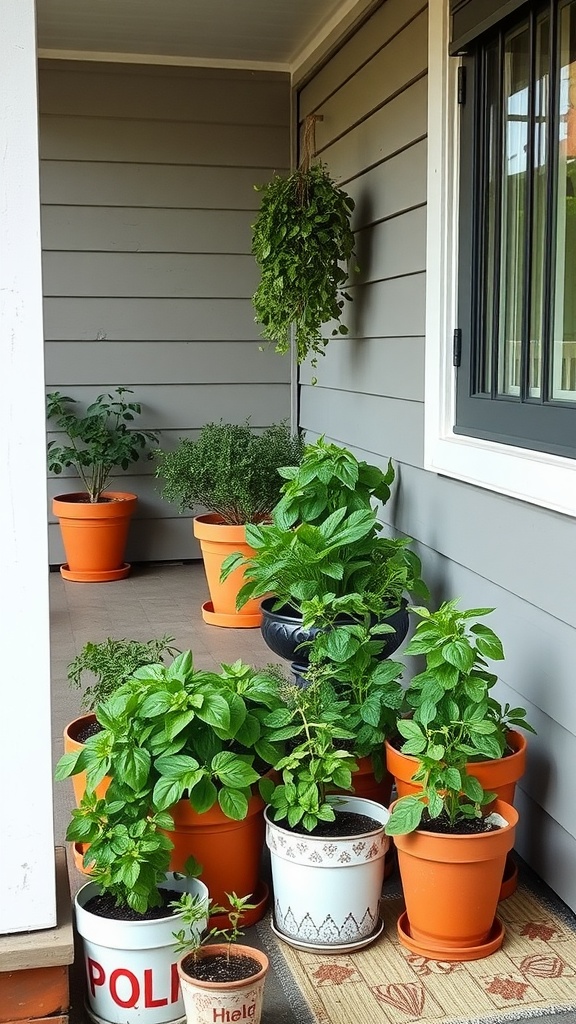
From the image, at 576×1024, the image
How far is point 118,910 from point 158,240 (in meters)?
4.00

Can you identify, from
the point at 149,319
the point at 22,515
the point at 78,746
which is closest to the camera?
the point at 22,515

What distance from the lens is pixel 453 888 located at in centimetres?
204

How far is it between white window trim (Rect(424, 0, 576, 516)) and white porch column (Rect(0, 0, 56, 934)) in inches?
51.7

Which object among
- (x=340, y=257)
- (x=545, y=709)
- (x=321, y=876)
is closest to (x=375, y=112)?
(x=340, y=257)

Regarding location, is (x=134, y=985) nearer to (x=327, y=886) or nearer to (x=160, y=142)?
(x=327, y=886)

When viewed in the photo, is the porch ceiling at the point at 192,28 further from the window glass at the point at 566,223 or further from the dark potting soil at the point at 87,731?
the dark potting soil at the point at 87,731

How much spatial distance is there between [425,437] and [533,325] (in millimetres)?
656

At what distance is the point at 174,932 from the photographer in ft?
5.97

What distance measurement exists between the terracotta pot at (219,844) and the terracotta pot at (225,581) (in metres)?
2.21

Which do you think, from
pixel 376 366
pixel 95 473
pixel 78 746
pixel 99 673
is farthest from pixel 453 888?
pixel 95 473

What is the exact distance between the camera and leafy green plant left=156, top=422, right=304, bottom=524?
4.39 meters

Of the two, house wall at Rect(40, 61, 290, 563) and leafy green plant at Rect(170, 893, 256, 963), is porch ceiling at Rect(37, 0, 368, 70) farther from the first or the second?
leafy green plant at Rect(170, 893, 256, 963)

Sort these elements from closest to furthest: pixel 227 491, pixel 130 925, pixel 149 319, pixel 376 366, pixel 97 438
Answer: pixel 130 925, pixel 376 366, pixel 227 491, pixel 97 438, pixel 149 319

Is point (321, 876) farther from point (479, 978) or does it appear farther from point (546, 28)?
point (546, 28)
